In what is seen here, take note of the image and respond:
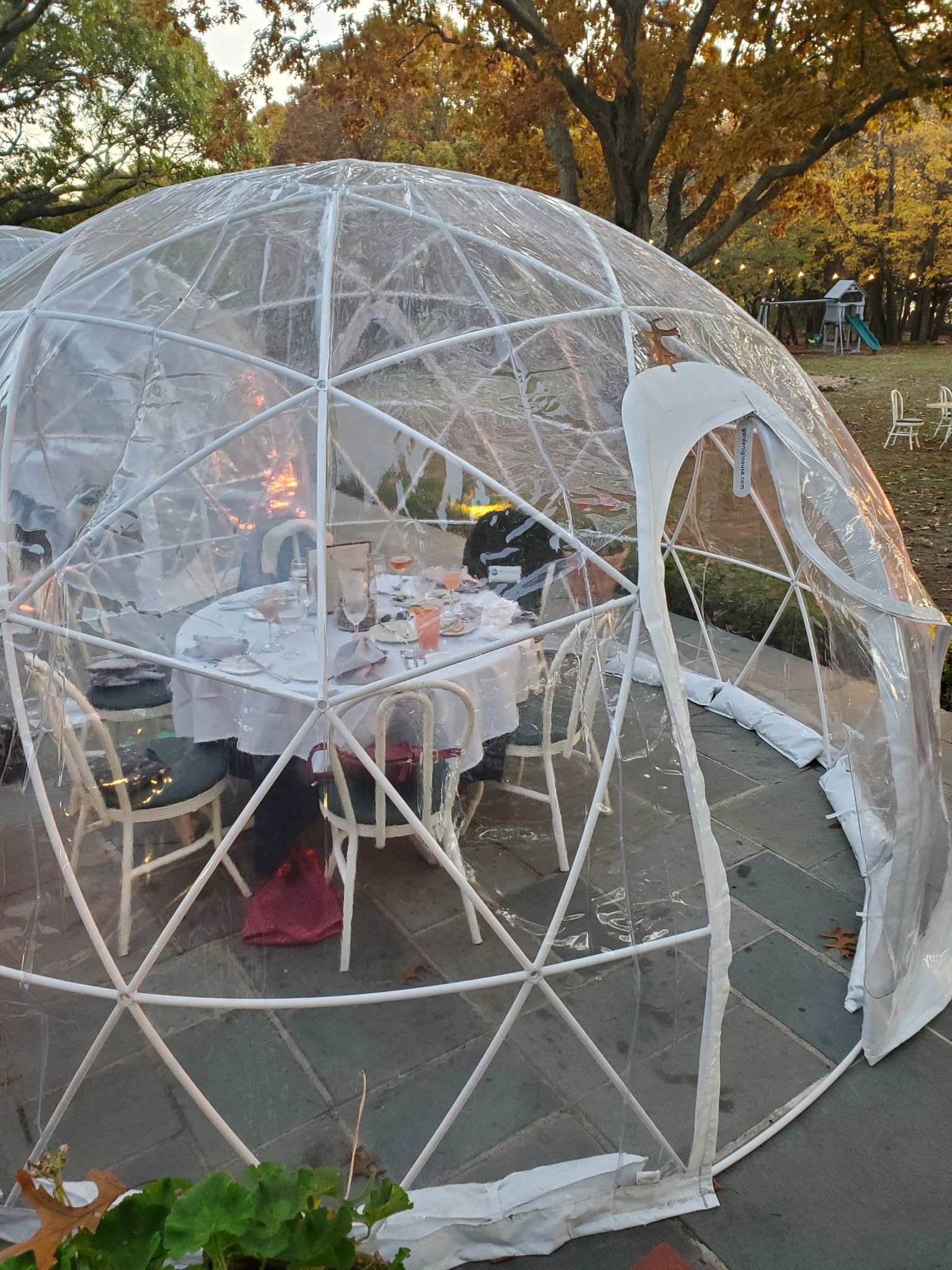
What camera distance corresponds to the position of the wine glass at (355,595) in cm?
324

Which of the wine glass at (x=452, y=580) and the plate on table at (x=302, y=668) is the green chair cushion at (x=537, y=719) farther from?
the plate on table at (x=302, y=668)

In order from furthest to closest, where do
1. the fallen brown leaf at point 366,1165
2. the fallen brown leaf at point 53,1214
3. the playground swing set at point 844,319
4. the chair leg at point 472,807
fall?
1. the playground swing set at point 844,319
2. the chair leg at point 472,807
3. the fallen brown leaf at point 366,1165
4. the fallen brown leaf at point 53,1214

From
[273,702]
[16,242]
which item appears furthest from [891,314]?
[273,702]

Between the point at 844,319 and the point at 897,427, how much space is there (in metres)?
16.5

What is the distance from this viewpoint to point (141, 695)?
9.80ft

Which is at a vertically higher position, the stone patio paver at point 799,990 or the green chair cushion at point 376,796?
the green chair cushion at point 376,796

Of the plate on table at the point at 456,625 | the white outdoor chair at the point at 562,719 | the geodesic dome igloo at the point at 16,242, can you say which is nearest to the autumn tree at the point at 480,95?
the geodesic dome igloo at the point at 16,242

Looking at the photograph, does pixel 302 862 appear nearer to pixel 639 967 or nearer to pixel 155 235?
pixel 639 967

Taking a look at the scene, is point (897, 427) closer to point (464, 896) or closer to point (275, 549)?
point (464, 896)

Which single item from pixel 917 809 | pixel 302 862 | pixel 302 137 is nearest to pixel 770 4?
pixel 917 809

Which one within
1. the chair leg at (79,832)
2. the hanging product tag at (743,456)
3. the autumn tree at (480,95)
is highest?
the autumn tree at (480,95)

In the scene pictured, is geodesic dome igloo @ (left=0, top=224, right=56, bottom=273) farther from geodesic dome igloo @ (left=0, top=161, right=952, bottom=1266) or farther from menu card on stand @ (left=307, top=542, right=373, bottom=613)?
menu card on stand @ (left=307, top=542, right=373, bottom=613)

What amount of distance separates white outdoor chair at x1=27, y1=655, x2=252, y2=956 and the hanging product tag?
2.21 metres

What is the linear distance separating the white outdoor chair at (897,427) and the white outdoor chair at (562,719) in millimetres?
12253
